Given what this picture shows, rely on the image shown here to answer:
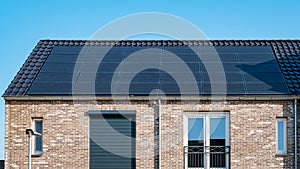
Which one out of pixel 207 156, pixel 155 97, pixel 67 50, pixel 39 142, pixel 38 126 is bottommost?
pixel 207 156

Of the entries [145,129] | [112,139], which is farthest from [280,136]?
[112,139]

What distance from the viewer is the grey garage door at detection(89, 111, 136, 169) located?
1723 cm

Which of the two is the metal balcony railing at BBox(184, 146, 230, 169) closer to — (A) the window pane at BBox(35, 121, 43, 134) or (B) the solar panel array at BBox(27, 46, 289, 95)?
(B) the solar panel array at BBox(27, 46, 289, 95)

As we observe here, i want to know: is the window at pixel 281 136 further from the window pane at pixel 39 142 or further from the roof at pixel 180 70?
the window pane at pixel 39 142

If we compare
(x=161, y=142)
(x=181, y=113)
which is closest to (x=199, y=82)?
(x=181, y=113)

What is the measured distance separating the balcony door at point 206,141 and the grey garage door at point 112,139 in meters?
1.93

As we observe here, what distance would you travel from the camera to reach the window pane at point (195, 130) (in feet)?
56.4

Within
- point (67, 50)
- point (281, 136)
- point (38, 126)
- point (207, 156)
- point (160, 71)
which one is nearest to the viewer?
point (207, 156)

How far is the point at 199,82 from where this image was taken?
18.0m

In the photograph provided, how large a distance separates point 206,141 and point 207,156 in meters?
0.51

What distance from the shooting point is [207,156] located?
56.2ft

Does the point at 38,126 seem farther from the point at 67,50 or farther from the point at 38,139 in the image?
the point at 67,50

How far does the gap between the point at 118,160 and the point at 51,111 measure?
9.42ft

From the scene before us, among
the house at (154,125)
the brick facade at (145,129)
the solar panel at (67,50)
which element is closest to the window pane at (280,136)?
the house at (154,125)
